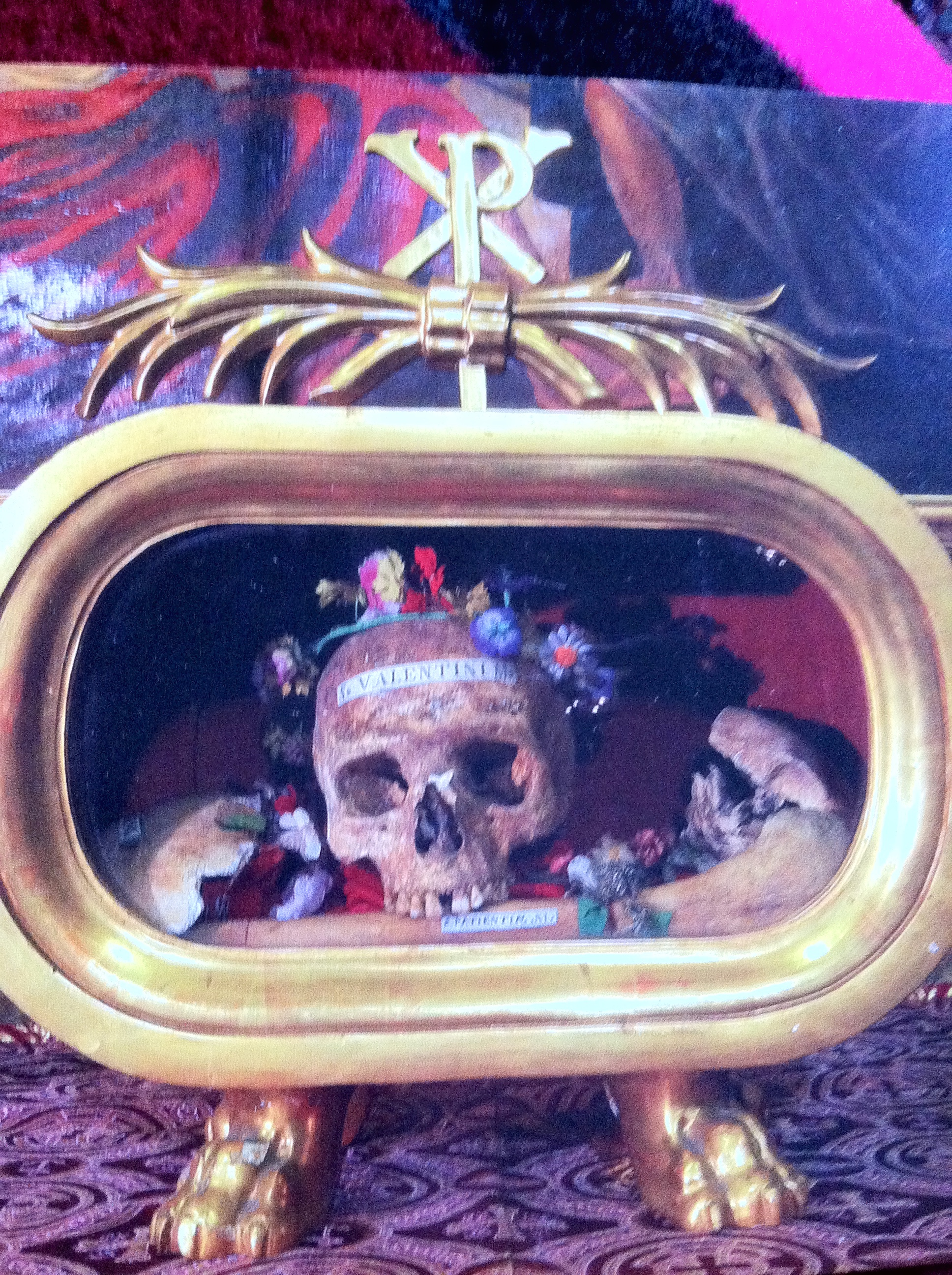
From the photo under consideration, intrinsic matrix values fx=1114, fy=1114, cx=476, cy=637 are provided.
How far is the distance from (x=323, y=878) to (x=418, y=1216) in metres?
0.33

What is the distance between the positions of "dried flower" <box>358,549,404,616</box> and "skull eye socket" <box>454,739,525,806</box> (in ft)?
0.54

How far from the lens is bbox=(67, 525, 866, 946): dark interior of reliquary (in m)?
1.10

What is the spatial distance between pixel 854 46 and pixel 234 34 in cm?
72

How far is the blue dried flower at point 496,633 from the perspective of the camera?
1146 mm

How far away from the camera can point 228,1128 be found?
3.62 feet

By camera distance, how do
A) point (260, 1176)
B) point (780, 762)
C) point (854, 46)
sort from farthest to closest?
point (854, 46) < point (780, 762) < point (260, 1176)

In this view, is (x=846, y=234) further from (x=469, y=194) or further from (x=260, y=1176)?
(x=260, y=1176)

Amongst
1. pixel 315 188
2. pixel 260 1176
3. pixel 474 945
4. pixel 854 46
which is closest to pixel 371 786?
pixel 474 945

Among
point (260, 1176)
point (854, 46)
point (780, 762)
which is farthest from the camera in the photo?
point (854, 46)

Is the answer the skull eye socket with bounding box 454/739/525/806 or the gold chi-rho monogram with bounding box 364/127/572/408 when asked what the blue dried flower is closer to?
the skull eye socket with bounding box 454/739/525/806

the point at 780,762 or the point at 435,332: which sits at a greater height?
the point at 435,332

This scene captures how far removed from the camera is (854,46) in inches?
51.6

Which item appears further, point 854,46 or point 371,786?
point 854,46

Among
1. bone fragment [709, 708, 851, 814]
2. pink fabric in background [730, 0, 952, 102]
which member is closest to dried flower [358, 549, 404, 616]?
bone fragment [709, 708, 851, 814]
